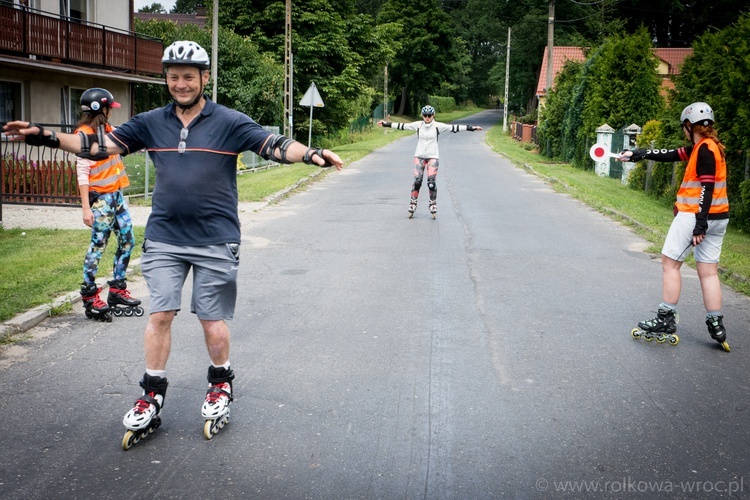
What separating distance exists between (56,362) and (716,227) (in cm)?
524

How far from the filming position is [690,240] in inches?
260

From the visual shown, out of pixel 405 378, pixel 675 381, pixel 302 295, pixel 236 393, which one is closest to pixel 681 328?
pixel 675 381

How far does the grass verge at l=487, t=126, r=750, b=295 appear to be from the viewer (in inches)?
391

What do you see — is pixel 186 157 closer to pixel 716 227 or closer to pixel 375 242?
pixel 716 227

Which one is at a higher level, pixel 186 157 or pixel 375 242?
pixel 186 157

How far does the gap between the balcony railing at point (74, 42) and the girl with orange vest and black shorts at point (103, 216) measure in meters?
14.1

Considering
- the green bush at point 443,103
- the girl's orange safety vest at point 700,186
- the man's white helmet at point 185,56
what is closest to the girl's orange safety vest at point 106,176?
the man's white helmet at point 185,56

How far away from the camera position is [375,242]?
11523mm

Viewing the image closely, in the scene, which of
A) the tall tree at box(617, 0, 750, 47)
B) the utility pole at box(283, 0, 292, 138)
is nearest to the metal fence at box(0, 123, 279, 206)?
the utility pole at box(283, 0, 292, 138)

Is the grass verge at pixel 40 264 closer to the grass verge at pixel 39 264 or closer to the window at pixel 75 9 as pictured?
the grass verge at pixel 39 264

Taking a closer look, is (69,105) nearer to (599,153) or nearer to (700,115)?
(599,153)

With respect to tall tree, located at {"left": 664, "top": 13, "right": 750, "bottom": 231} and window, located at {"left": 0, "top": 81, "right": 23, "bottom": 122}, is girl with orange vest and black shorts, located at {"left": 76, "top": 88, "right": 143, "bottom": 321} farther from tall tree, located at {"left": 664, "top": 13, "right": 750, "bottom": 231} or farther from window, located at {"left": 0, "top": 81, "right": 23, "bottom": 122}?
window, located at {"left": 0, "top": 81, "right": 23, "bottom": 122}

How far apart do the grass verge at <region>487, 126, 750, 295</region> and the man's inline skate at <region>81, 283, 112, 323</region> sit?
6586 mm

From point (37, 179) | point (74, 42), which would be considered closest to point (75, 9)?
point (74, 42)
